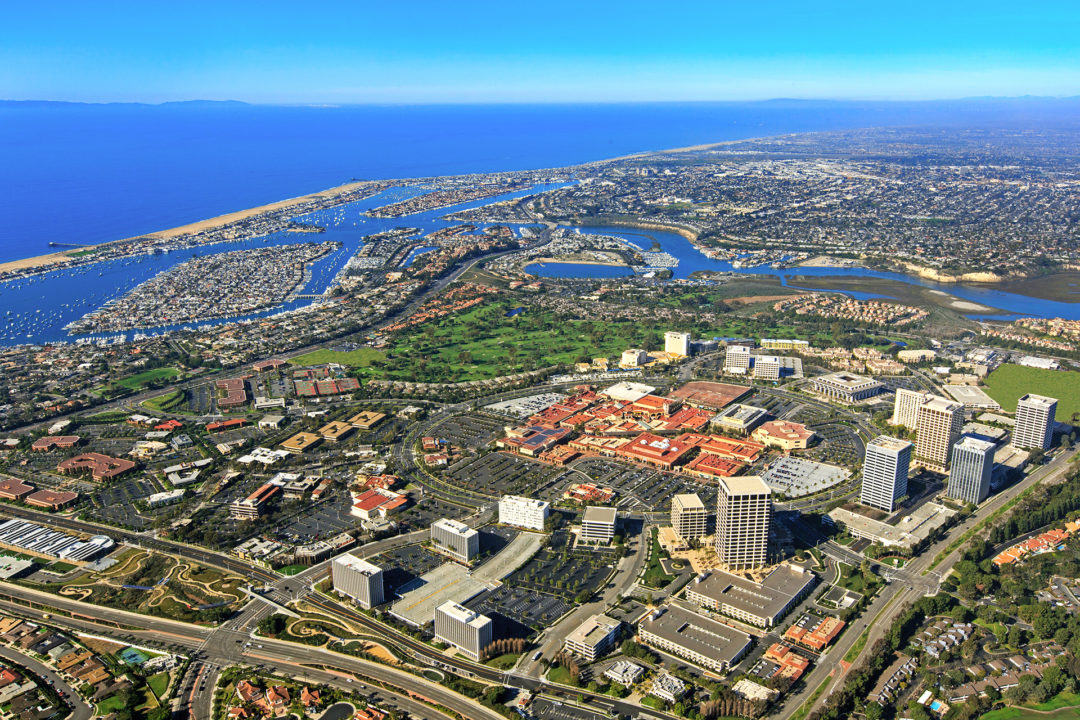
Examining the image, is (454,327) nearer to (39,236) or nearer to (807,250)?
(807,250)

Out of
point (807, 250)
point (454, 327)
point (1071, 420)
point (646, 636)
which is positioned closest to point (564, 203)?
point (807, 250)

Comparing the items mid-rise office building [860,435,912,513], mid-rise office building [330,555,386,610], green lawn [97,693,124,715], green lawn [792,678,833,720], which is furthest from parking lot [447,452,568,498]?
green lawn [97,693,124,715]

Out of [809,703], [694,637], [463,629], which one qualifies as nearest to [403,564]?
[463,629]

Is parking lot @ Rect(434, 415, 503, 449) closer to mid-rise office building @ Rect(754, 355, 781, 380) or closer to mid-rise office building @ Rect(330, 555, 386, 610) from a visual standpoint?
mid-rise office building @ Rect(330, 555, 386, 610)

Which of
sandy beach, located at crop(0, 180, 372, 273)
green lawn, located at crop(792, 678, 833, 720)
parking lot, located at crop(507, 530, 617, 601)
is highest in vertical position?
sandy beach, located at crop(0, 180, 372, 273)

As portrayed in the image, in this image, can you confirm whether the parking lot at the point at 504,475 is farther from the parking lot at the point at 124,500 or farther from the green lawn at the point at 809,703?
the green lawn at the point at 809,703

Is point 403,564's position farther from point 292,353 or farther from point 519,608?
point 292,353

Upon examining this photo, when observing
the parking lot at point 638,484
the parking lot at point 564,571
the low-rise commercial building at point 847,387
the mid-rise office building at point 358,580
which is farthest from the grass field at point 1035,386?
the mid-rise office building at point 358,580
